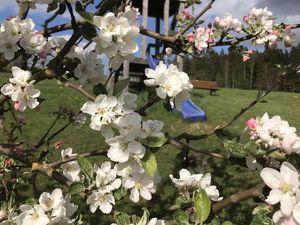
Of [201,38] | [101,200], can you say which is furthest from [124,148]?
[201,38]

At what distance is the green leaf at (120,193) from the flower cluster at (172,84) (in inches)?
17.8

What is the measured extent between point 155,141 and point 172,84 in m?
0.24

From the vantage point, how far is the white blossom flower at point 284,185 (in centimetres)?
98

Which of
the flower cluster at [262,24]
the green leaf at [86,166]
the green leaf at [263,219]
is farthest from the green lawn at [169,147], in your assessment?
the green leaf at [263,219]

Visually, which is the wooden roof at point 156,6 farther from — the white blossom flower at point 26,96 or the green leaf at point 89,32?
the green leaf at point 89,32

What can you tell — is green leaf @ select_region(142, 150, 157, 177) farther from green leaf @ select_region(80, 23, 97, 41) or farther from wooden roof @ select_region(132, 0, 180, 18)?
wooden roof @ select_region(132, 0, 180, 18)

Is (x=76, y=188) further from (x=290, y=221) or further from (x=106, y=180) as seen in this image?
(x=290, y=221)

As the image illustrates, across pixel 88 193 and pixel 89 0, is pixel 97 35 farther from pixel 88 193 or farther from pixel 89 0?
pixel 89 0

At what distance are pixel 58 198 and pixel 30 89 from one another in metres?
0.47

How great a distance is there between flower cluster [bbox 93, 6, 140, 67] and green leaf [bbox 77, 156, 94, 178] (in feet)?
1.31

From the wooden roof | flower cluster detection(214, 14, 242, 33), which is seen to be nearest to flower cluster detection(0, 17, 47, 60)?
flower cluster detection(214, 14, 242, 33)

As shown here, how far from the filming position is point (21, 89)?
5.72 feet

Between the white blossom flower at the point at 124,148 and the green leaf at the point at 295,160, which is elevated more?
the green leaf at the point at 295,160

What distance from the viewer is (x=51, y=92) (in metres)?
12.5
